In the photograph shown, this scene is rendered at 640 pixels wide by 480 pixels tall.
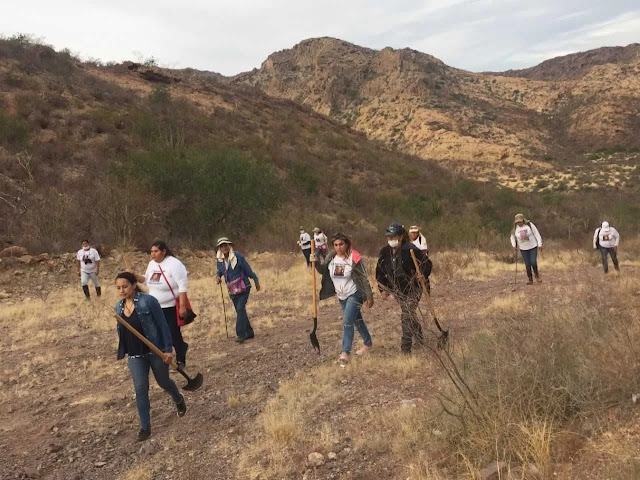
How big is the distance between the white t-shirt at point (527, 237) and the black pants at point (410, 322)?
5093 millimetres

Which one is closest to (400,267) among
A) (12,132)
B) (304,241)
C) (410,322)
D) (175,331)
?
(410,322)

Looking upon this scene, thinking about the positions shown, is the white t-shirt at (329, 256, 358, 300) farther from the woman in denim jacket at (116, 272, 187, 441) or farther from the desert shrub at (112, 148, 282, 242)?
the desert shrub at (112, 148, 282, 242)

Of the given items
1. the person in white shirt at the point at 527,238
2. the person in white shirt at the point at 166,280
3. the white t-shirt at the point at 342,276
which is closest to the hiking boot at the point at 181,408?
the person in white shirt at the point at 166,280

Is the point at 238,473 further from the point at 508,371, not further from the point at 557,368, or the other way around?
the point at 557,368

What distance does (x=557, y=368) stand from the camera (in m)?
3.39

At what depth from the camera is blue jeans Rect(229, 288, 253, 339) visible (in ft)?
24.0

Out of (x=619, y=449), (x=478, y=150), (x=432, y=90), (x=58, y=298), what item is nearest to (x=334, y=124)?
(x=478, y=150)

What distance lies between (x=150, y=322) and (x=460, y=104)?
66846 mm

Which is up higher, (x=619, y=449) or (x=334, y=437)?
(x=619, y=449)

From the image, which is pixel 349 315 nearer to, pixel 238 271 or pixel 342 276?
pixel 342 276

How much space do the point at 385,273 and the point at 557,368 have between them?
7.72ft

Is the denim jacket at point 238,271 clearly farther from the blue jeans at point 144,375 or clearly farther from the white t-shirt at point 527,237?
the white t-shirt at point 527,237

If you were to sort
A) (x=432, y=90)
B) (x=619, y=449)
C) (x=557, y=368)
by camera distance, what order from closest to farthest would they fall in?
(x=619, y=449) < (x=557, y=368) < (x=432, y=90)

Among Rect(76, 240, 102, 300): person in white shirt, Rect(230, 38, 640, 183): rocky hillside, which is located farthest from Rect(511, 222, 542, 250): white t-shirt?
Rect(230, 38, 640, 183): rocky hillside
